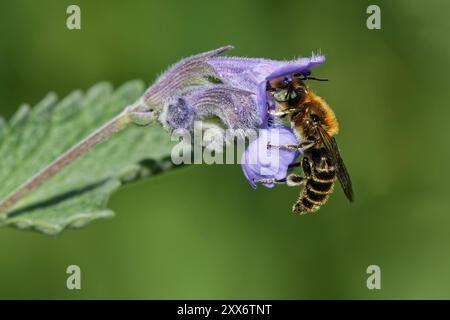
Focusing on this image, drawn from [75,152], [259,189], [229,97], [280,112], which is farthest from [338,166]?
A: [259,189]

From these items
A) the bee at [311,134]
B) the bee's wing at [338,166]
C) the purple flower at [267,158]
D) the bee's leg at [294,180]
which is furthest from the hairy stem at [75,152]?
the bee's wing at [338,166]

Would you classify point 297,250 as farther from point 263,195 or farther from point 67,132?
point 67,132

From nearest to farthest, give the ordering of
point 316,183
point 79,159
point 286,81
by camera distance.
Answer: point 286,81
point 316,183
point 79,159

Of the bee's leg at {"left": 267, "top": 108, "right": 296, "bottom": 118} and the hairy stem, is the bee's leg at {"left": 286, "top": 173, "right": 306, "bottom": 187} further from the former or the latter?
the hairy stem

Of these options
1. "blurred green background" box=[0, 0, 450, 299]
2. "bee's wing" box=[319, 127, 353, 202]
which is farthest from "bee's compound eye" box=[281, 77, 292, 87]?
"blurred green background" box=[0, 0, 450, 299]

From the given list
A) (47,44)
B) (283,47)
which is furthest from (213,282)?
(47,44)

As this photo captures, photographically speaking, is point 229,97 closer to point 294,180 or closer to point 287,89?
point 287,89

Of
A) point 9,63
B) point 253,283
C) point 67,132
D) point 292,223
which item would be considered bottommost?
point 253,283
